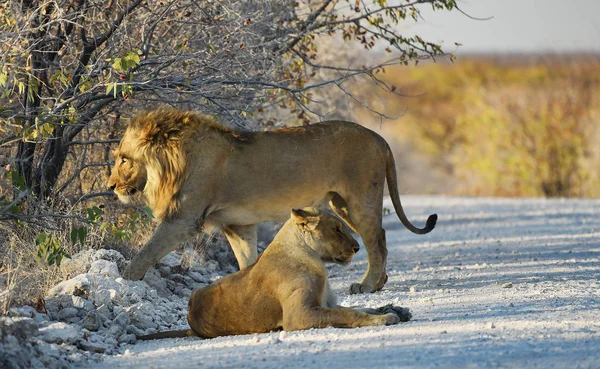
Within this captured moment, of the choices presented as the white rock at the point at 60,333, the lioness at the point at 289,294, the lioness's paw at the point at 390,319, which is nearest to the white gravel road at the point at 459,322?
the lioness's paw at the point at 390,319

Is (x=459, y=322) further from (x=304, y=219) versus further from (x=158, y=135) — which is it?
(x=158, y=135)

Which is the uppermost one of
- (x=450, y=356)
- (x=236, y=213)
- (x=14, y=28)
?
(x=14, y=28)

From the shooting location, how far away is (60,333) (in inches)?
267

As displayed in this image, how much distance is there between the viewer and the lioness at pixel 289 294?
6934mm

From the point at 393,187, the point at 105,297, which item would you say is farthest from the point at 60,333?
the point at 393,187

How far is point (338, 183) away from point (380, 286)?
3.18ft

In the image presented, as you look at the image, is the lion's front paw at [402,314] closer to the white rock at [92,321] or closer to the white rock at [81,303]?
the white rock at [92,321]

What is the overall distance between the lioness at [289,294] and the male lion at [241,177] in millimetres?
1463

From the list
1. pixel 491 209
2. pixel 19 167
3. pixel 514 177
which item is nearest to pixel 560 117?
pixel 514 177

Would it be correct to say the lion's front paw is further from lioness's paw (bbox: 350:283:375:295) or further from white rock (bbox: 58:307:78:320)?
white rock (bbox: 58:307:78:320)

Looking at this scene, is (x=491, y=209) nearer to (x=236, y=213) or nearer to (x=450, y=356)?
(x=236, y=213)

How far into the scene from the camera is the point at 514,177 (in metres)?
25.7

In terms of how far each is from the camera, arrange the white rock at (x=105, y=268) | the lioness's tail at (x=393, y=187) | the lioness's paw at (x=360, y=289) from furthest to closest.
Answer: the lioness's tail at (x=393, y=187) → the lioness's paw at (x=360, y=289) → the white rock at (x=105, y=268)

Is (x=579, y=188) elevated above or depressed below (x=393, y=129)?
below
